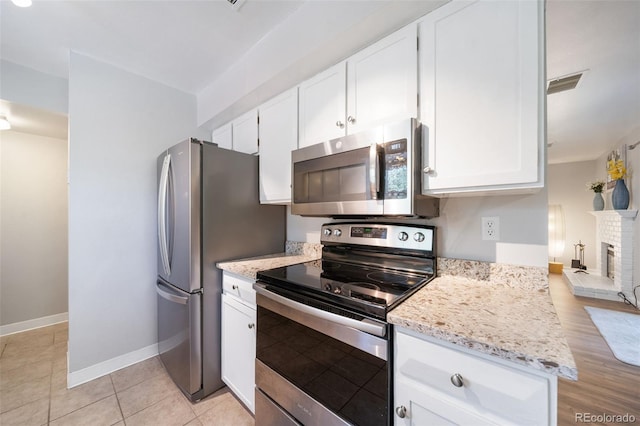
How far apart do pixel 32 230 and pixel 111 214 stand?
5.47 feet

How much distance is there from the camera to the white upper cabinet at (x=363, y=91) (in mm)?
1196

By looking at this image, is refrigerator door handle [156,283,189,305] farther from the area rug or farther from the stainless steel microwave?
the area rug

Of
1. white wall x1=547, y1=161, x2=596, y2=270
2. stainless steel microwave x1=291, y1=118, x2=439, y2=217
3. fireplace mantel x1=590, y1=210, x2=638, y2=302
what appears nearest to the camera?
stainless steel microwave x1=291, y1=118, x2=439, y2=217

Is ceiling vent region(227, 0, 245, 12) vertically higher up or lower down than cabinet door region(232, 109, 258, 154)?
higher up

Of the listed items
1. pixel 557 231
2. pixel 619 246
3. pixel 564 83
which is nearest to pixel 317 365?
pixel 564 83

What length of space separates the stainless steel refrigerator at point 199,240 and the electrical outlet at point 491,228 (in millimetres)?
1557

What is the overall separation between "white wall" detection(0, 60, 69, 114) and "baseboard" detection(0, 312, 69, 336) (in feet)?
7.72

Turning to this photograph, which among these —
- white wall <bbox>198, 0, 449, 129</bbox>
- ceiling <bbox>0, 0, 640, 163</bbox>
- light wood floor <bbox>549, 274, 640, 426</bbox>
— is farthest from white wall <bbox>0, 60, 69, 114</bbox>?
light wood floor <bbox>549, 274, 640, 426</bbox>

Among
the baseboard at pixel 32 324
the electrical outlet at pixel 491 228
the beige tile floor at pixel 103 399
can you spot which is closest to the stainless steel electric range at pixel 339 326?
the electrical outlet at pixel 491 228

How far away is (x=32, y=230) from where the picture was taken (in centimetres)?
281

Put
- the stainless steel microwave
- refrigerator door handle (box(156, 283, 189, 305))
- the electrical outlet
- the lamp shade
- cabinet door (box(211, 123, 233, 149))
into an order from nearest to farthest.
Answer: the stainless steel microwave, the electrical outlet, refrigerator door handle (box(156, 283, 189, 305)), cabinet door (box(211, 123, 233, 149)), the lamp shade

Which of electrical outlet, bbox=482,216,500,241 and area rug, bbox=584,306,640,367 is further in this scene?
area rug, bbox=584,306,640,367

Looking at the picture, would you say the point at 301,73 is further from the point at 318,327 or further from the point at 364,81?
the point at 318,327

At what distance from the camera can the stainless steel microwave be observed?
3.74 feet
